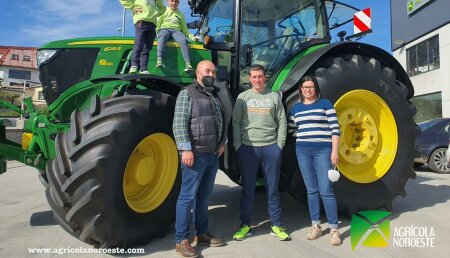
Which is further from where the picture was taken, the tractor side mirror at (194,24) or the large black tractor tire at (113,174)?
the tractor side mirror at (194,24)

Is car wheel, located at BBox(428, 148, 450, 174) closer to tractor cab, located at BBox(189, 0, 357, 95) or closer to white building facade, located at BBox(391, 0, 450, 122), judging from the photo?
tractor cab, located at BBox(189, 0, 357, 95)

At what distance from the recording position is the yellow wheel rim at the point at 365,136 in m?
4.44

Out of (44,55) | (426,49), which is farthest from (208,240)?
(426,49)

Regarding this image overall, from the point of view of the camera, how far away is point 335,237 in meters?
3.61

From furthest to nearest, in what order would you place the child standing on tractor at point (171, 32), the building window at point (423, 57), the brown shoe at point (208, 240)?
the building window at point (423, 57) < the child standing on tractor at point (171, 32) < the brown shoe at point (208, 240)

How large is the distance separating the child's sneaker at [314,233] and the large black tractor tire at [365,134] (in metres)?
0.40

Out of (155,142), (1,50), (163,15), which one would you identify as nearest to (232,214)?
(155,142)

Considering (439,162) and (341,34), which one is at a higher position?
(341,34)

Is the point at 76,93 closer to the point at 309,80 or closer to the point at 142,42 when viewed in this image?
the point at 142,42

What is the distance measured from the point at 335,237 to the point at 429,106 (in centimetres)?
1754

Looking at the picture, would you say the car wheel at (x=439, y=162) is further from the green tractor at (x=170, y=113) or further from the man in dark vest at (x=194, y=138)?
the man in dark vest at (x=194, y=138)

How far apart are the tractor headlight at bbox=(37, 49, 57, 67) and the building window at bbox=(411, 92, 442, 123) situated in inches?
690

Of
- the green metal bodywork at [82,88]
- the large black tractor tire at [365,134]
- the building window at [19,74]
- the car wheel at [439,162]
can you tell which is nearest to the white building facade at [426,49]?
the car wheel at [439,162]

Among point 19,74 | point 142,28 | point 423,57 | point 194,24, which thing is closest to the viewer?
point 142,28
